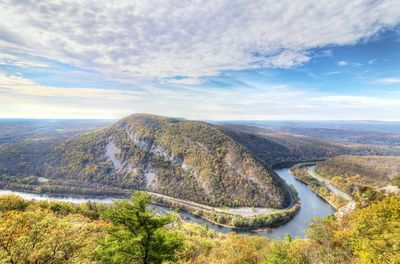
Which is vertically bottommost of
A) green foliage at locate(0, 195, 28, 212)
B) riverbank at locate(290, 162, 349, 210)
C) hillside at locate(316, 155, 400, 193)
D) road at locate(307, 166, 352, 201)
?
road at locate(307, 166, 352, 201)

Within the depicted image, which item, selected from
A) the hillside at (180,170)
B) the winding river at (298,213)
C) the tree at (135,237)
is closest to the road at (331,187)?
the winding river at (298,213)

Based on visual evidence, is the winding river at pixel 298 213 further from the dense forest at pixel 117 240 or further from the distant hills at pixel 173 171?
the dense forest at pixel 117 240

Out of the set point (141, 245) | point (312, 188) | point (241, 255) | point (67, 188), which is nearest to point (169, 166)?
point (67, 188)

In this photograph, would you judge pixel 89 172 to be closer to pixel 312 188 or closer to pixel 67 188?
pixel 67 188

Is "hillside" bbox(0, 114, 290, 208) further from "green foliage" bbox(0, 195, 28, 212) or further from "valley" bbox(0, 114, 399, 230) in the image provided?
"green foliage" bbox(0, 195, 28, 212)

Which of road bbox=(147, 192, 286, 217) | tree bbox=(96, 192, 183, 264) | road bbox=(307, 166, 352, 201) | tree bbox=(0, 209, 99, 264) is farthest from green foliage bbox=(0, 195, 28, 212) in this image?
road bbox=(307, 166, 352, 201)

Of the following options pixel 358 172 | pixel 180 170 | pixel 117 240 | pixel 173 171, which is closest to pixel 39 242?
pixel 117 240
